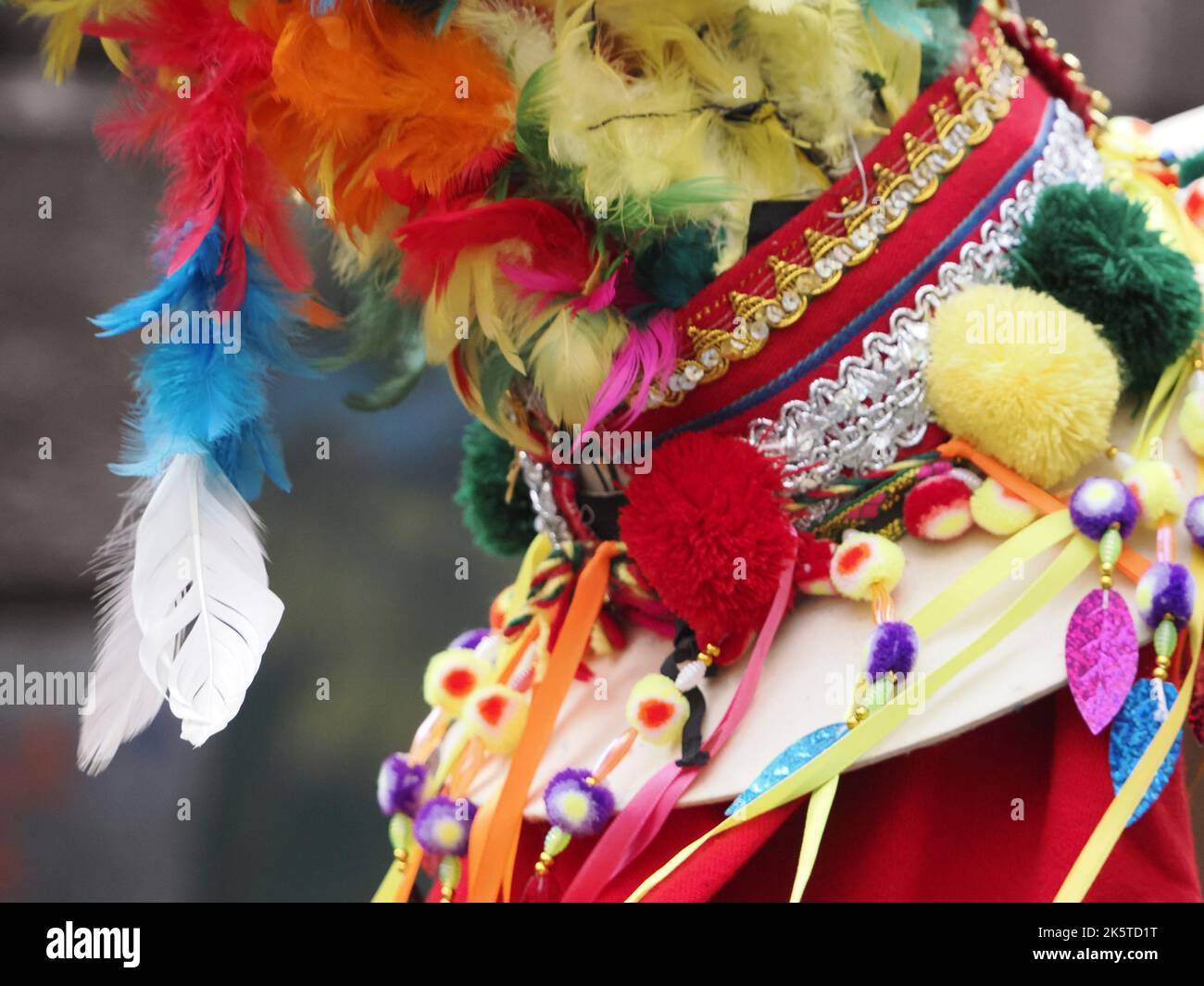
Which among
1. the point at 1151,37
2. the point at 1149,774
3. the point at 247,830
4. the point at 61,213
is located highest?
the point at 1151,37

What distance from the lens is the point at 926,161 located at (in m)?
0.95

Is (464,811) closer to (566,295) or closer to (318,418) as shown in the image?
(566,295)

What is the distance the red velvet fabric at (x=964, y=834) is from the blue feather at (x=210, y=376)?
44 centimetres

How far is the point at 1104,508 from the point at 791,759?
0.28 m

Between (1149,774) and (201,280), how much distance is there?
75 cm

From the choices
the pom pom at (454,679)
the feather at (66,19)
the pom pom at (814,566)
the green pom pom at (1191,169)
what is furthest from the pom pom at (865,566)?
the feather at (66,19)

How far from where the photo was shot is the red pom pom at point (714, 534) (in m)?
0.92

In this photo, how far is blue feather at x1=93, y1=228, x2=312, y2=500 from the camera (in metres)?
0.92

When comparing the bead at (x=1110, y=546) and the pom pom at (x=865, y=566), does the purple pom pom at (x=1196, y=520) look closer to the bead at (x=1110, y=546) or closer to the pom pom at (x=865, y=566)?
the bead at (x=1110, y=546)

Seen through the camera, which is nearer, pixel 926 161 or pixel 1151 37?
pixel 926 161

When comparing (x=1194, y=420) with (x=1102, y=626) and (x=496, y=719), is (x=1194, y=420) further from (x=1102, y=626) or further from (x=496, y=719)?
(x=496, y=719)

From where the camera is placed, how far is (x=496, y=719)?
3.41 feet

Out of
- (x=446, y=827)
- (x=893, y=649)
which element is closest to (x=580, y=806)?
(x=446, y=827)
